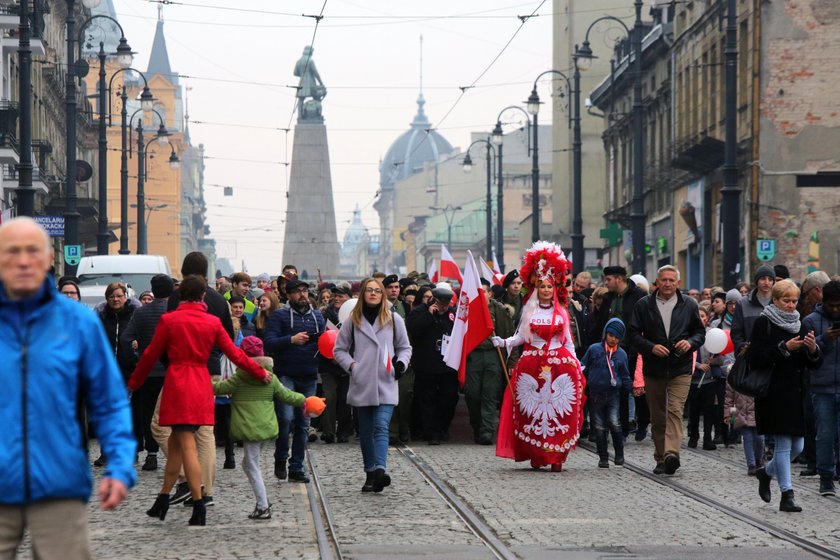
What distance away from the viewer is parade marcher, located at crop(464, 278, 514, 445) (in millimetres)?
18156

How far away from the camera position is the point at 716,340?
1623 cm

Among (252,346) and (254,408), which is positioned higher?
(252,346)

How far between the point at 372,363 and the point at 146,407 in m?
3.11

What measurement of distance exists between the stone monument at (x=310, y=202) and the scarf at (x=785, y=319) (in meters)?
54.9

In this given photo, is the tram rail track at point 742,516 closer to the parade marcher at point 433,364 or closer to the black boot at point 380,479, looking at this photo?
the black boot at point 380,479

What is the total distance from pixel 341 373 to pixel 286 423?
192 inches

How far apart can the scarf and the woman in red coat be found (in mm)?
3675

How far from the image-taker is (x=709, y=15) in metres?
44.2

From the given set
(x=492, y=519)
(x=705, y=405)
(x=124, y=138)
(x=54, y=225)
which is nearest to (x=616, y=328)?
(x=705, y=405)

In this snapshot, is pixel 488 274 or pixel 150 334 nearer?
pixel 150 334

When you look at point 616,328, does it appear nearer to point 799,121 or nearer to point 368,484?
point 368,484

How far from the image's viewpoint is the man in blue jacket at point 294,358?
1329 centimetres

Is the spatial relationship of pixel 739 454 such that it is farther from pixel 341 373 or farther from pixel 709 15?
pixel 709 15

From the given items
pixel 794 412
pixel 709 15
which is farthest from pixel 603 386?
pixel 709 15
